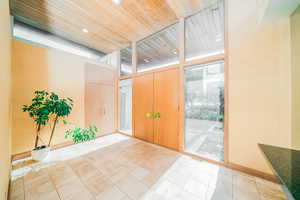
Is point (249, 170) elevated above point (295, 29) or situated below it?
below

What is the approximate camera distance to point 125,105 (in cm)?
426

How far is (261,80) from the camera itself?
174 centimetres

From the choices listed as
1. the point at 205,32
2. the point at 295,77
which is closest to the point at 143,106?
the point at 205,32

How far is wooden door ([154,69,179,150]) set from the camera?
276 cm

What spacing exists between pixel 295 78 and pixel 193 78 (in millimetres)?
1506

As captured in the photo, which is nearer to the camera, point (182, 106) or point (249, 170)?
point (249, 170)

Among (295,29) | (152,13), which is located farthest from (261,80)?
(152,13)

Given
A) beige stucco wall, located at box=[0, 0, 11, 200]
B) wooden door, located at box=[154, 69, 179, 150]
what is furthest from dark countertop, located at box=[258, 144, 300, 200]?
beige stucco wall, located at box=[0, 0, 11, 200]

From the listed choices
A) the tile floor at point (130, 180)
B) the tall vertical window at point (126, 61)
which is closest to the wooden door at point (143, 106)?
the tall vertical window at point (126, 61)

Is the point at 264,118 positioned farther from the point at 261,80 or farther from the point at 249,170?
the point at 249,170

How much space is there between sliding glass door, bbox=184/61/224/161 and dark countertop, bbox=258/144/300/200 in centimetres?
115

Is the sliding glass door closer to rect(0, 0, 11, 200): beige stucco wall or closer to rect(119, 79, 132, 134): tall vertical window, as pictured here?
rect(119, 79, 132, 134): tall vertical window

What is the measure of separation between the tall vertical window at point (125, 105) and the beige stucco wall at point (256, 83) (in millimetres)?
3068

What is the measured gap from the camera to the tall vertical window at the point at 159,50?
115 inches
